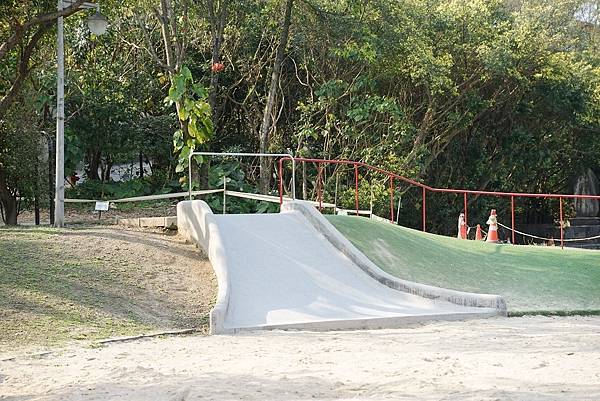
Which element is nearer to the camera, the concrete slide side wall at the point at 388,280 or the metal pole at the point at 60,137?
the concrete slide side wall at the point at 388,280

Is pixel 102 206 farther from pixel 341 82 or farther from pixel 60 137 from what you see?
pixel 341 82

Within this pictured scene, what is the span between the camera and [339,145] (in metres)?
22.8

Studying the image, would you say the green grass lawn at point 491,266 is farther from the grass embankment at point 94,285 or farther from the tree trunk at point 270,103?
the tree trunk at point 270,103

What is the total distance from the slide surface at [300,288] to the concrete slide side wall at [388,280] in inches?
3.1

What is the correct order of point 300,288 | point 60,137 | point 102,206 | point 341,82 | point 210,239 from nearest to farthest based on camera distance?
point 300,288 < point 210,239 < point 60,137 < point 102,206 < point 341,82

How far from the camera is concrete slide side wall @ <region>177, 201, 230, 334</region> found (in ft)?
31.0

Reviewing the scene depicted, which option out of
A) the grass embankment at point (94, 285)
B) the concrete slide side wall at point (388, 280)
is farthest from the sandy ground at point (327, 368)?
the concrete slide side wall at point (388, 280)

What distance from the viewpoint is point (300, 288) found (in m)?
11.1

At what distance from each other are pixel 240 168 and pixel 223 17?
4.17m

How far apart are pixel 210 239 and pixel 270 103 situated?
9.27 meters

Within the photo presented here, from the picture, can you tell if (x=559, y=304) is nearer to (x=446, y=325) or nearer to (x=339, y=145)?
(x=446, y=325)

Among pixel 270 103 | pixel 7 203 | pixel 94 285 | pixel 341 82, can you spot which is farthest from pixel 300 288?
pixel 341 82

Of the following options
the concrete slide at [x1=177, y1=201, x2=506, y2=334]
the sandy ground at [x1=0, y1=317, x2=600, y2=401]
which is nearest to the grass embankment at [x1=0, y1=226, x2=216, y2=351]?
the concrete slide at [x1=177, y1=201, x2=506, y2=334]

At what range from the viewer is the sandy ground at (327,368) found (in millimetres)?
6434
